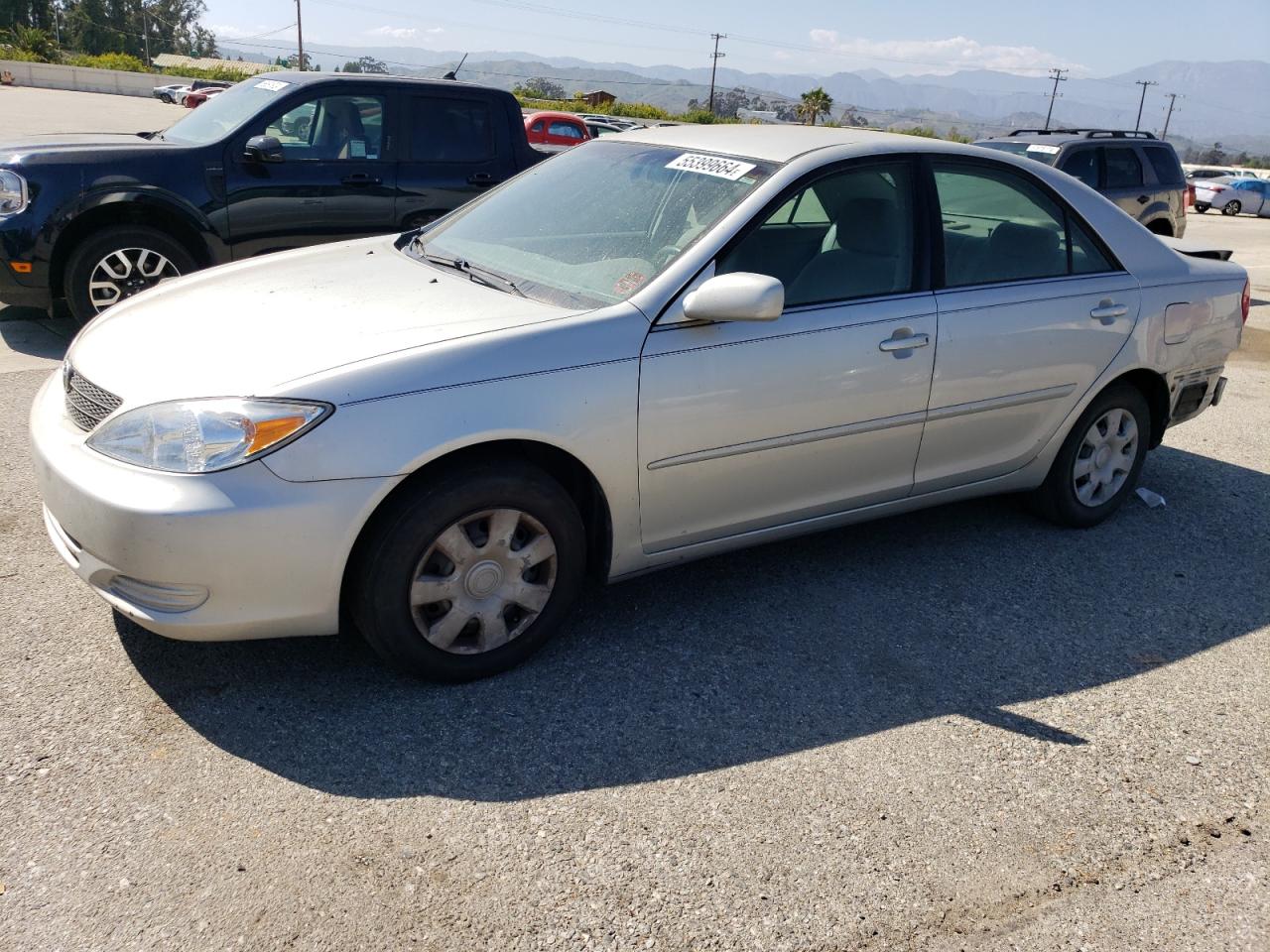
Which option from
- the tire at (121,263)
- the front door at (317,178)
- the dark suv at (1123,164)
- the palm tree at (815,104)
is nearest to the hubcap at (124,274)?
the tire at (121,263)

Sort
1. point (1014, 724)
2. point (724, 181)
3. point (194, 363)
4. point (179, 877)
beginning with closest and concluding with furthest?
point (179, 877), point (194, 363), point (1014, 724), point (724, 181)

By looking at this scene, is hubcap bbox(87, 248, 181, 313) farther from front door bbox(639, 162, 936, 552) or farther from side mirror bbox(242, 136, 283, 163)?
front door bbox(639, 162, 936, 552)

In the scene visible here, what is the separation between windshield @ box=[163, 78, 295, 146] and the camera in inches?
279

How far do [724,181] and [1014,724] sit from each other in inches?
81.4

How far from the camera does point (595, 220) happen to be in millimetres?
3908

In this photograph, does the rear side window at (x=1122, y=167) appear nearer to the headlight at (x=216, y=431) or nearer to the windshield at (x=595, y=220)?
the windshield at (x=595, y=220)

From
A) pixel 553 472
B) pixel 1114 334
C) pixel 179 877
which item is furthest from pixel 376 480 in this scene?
pixel 1114 334

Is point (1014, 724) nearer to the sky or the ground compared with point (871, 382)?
nearer to the ground

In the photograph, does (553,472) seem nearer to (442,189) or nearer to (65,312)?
(442,189)

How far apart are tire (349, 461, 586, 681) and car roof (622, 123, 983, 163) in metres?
1.58

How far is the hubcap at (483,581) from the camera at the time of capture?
310 centimetres

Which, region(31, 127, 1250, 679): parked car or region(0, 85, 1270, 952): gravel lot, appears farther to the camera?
region(31, 127, 1250, 679): parked car

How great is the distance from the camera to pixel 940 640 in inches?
149

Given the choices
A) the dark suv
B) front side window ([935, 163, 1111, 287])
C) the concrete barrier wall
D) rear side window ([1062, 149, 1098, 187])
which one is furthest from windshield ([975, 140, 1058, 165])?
the concrete barrier wall
